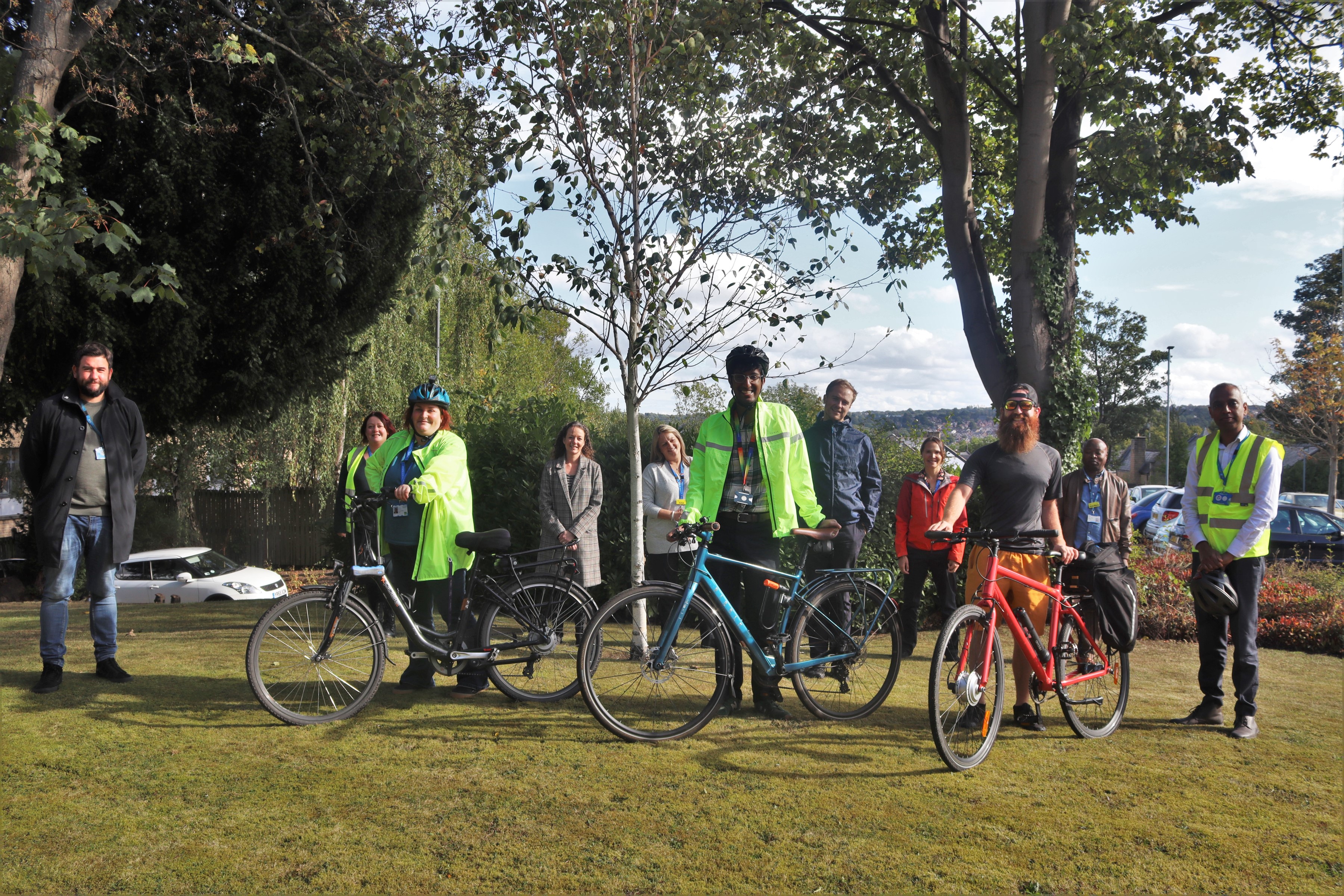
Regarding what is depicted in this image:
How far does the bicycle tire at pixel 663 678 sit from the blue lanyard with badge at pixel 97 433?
3.47 meters

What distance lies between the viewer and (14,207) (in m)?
6.75

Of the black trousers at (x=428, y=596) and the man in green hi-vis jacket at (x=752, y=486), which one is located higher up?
the man in green hi-vis jacket at (x=752, y=486)

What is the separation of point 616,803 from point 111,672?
13.5ft

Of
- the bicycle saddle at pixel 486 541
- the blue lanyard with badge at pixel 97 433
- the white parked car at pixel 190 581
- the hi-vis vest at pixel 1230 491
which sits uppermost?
the blue lanyard with badge at pixel 97 433

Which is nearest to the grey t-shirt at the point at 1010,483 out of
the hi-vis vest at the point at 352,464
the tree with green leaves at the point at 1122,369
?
the hi-vis vest at the point at 352,464

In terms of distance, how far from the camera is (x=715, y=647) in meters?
5.03

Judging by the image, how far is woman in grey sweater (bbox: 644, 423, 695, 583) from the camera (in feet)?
25.5

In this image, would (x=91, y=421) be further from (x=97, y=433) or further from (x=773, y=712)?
(x=773, y=712)

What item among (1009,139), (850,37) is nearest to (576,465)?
(850,37)

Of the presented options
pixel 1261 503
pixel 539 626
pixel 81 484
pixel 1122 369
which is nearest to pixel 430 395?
A: pixel 539 626

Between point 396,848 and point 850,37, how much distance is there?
12.4 m

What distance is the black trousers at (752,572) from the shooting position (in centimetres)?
547

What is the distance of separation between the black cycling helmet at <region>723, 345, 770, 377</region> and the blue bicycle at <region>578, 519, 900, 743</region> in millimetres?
1007

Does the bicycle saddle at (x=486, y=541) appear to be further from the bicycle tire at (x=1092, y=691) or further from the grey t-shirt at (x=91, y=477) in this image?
the bicycle tire at (x=1092, y=691)
